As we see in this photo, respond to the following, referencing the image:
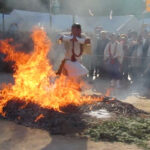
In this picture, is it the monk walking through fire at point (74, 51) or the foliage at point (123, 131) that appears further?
the monk walking through fire at point (74, 51)

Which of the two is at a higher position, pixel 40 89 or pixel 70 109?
pixel 40 89

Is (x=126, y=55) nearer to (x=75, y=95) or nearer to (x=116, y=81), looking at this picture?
(x=116, y=81)

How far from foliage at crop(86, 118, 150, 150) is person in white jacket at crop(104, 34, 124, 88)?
17.4ft

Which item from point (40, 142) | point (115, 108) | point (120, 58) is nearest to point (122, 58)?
point (120, 58)

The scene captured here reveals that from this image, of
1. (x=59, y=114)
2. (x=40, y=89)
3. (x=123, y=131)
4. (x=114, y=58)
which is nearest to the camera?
(x=123, y=131)

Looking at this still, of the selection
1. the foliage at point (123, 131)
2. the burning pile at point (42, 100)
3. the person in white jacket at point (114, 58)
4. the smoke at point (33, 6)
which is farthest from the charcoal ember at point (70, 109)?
the smoke at point (33, 6)

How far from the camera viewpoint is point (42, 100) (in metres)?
7.00

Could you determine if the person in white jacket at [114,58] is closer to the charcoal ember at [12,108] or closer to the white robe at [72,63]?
the white robe at [72,63]

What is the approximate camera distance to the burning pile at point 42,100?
251 inches

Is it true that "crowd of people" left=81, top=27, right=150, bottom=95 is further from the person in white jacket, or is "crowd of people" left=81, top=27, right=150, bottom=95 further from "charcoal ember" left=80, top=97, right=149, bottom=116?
"charcoal ember" left=80, top=97, right=149, bottom=116

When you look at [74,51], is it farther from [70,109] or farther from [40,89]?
[70,109]

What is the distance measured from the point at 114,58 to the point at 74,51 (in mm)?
4452

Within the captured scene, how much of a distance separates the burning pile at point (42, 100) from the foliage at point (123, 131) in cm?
39

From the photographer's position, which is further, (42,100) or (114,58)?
(114,58)
